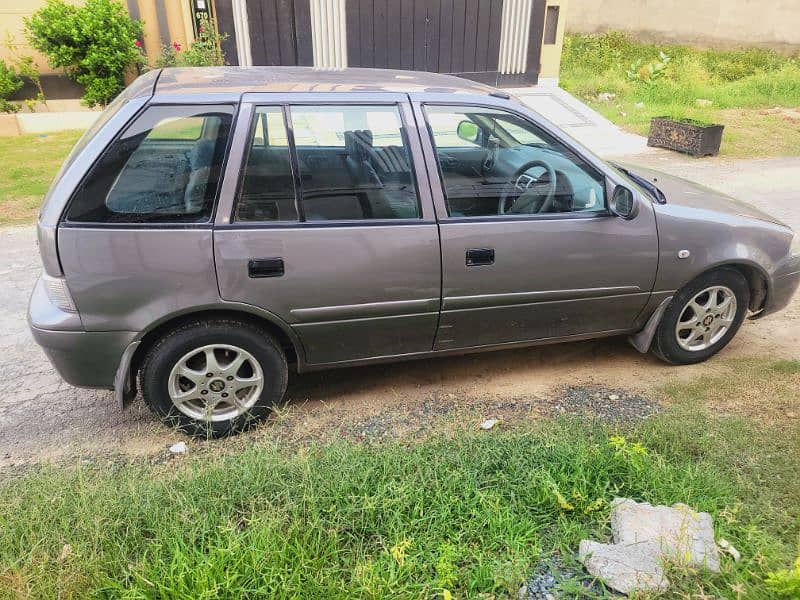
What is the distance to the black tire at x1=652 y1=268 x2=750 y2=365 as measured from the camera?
3.80m

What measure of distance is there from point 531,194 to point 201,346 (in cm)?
199

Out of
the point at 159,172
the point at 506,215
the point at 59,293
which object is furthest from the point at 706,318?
the point at 59,293

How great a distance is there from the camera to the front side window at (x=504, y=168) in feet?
11.1

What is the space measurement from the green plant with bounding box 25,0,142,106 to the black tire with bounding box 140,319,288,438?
334 inches

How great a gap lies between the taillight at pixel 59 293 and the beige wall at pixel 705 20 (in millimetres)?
19575

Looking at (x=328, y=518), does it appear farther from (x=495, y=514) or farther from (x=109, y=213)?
A: (x=109, y=213)

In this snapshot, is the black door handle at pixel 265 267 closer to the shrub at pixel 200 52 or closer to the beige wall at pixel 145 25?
the shrub at pixel 200 52

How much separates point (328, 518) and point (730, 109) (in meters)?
13.7

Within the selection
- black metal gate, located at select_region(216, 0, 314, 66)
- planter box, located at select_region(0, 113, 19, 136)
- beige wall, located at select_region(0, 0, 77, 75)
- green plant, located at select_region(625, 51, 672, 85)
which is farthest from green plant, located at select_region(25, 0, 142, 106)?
green plant, located at select_region(625, 51, 672, 85)

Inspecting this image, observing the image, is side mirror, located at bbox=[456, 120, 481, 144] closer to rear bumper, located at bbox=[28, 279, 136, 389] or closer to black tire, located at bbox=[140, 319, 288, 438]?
black tire, located at bbox=[140, 319, 288, 438]

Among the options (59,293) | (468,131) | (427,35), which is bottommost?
(59,293)

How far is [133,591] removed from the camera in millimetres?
2197

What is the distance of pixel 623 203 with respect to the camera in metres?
3.50

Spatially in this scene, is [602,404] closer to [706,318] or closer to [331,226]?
[706,318]
